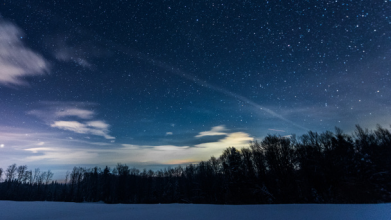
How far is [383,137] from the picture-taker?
176 feet

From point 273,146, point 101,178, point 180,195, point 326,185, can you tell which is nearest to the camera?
point 326,185

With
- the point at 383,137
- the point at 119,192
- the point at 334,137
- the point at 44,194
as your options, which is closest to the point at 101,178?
the point at 119,192

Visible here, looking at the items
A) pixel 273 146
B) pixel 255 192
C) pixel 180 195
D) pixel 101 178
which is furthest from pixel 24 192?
pixel 273 146

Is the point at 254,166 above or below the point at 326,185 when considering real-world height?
above

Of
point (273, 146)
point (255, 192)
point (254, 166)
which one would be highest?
point (273, 146)

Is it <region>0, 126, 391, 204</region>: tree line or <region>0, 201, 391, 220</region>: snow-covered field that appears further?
<region>0, 126, 391, 204</region>: tree line

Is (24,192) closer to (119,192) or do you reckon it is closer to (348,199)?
(119,192)

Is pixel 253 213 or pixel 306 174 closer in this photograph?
pixel 253 213

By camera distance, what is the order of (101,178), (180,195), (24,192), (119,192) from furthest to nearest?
(101,178) < (24,192) < (119,192) < (180,195)

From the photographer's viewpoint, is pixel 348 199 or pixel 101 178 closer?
pixel 348 199

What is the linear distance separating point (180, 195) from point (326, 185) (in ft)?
151

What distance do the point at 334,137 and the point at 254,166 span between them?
22.0 m

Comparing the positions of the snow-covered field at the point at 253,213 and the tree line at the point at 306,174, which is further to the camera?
the tree line at the point at 306,174

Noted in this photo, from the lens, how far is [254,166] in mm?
45719
